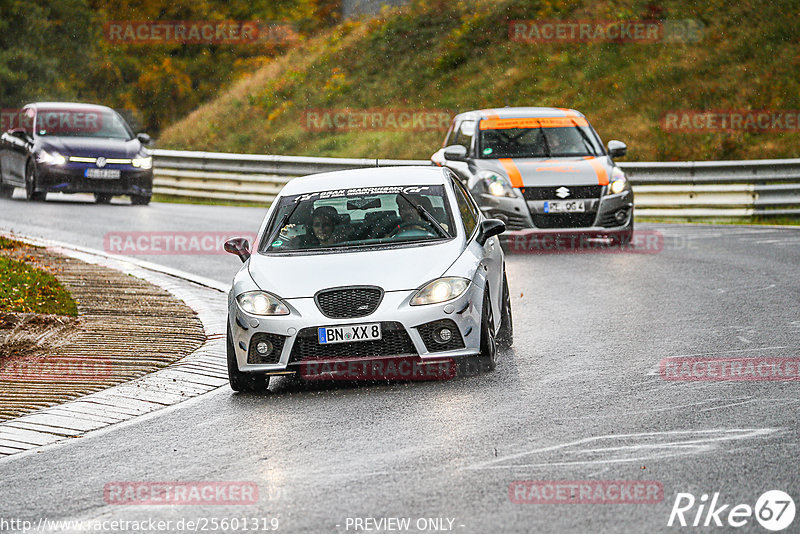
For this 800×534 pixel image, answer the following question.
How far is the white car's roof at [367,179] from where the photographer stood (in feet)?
32.8

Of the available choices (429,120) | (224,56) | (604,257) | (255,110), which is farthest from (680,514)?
(224,56)

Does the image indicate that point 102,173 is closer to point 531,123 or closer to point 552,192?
point 531,123

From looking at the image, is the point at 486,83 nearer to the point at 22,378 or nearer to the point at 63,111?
the point at 63,111

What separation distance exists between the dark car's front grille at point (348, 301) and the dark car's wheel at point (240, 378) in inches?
25.7

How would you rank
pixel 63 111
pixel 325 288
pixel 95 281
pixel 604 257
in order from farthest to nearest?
pixel 63 111, pixel 604 257, pixel 95 281, pixel 325 288

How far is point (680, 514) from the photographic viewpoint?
5.41 m

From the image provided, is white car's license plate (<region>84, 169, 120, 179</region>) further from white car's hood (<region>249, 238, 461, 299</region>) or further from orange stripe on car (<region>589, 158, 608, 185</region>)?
white car's hood (<region>249, 238, 461, 299</region>)

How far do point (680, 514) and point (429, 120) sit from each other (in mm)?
28563

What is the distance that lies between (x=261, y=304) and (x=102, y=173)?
15.9 metres

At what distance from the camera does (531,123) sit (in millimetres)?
17703

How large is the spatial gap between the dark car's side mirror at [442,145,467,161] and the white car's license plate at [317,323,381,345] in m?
8.74

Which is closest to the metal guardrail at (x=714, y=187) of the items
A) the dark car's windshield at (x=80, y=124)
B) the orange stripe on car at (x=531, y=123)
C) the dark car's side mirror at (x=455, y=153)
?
the orange stripe on car at (x=531, y=123)

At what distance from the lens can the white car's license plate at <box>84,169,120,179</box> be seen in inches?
934

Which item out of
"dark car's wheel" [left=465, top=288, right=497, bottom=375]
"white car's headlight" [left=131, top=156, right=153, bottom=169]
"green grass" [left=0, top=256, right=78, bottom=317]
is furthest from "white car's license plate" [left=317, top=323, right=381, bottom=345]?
"white car's headlight" [left=131, top=156, right=153, bottom=169]
